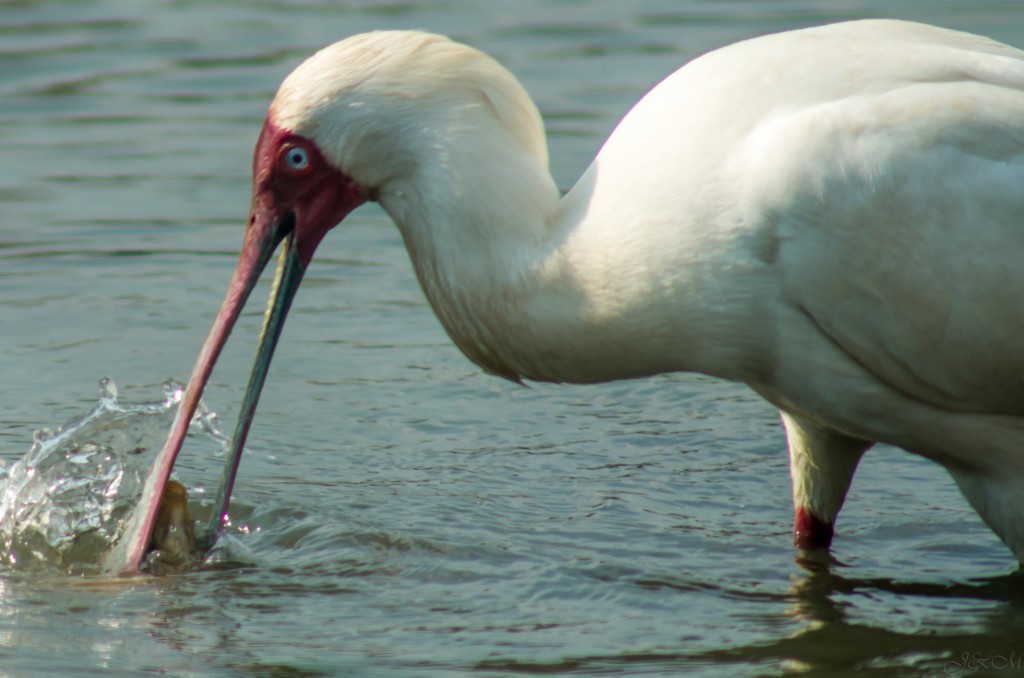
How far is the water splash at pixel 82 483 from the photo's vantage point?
6.15 meters

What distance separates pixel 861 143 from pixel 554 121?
6.17 metres

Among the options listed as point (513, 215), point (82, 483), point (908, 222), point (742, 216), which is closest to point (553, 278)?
point (513, 215)

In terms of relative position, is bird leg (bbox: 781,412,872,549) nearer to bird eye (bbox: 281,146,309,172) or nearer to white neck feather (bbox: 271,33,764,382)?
white neck feather (bbox: 271,33,764,382)

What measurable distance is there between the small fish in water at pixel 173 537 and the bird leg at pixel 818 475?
6.33 feet

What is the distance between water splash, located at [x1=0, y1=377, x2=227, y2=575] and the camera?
615 cm

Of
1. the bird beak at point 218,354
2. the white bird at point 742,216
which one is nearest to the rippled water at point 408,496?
the bird beak at point 218,354

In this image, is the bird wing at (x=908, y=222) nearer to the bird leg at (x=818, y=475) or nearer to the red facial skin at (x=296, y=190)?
the bird leg at (x=818, y=475)

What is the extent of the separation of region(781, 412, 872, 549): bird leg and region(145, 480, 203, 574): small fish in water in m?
1.93

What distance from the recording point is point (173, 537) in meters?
6.11

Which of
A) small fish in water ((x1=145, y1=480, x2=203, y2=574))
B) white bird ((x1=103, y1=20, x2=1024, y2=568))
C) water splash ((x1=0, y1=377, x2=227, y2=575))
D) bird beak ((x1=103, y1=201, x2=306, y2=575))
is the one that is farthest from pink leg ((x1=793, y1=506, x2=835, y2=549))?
water splash ((x1=0, y1=377, x2=227, y2=575))

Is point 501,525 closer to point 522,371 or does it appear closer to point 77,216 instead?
point 522,371

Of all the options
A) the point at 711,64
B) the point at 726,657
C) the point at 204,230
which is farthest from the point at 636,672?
the point at 204,230

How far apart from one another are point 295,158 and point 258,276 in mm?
461

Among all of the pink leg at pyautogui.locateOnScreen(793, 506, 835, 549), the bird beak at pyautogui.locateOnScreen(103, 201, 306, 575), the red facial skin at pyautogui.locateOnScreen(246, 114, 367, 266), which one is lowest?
the pink leg at pyautogui.locateOnScreen(793, 506, 835, 549)
